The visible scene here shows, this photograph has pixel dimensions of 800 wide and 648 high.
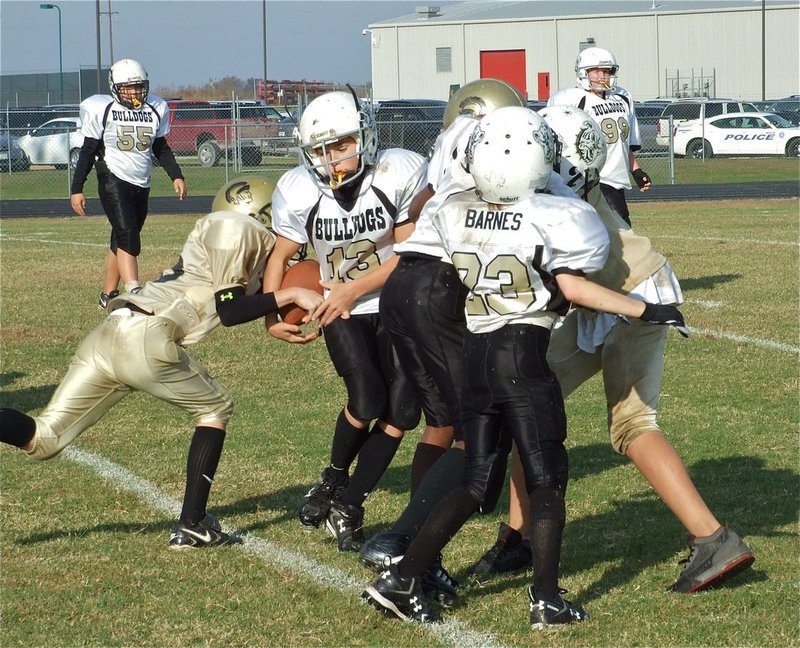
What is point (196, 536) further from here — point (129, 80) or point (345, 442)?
point (129, 80)

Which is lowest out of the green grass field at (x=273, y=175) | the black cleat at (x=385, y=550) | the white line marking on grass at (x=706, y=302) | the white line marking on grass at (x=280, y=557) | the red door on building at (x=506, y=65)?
the white line marking on grass at (x=280, y=557)

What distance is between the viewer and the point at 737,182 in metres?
23.6

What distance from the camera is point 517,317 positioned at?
3.67 metres

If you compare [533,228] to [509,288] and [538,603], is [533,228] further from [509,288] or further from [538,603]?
[538,603]

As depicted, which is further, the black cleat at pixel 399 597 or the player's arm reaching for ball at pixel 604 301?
the black cleat at pixel 399 597

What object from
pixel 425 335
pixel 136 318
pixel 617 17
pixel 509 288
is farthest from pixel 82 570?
pixel 617 17

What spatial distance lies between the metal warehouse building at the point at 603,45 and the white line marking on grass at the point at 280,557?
37023 millimetres

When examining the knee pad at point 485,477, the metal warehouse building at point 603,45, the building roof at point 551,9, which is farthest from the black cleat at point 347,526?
the building roof at point 551,9

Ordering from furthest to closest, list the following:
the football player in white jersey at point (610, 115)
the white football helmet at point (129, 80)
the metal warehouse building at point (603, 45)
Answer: the metal warehouse building at point (603, 45) < the white football helmet at point (129, 80) < the football player in white jersey at point (610, 115)

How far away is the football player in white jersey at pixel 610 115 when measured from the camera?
877 centimetres

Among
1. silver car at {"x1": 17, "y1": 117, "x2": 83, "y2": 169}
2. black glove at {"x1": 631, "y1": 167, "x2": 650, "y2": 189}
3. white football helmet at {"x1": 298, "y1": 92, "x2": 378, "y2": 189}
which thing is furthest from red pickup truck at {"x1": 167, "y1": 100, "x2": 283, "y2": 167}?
white football helmet at {"x1": 298, "y1": 92, "x2": 378, "y2": 189}

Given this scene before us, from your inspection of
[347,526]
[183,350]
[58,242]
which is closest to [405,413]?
[347,526]

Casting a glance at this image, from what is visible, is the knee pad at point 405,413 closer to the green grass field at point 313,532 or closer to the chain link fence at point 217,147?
the green grass field at point 313,532

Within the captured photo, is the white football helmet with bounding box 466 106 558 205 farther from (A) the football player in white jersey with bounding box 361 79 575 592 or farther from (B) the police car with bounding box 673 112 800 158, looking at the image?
(B) the police car with bounding box 673 112 800 158
